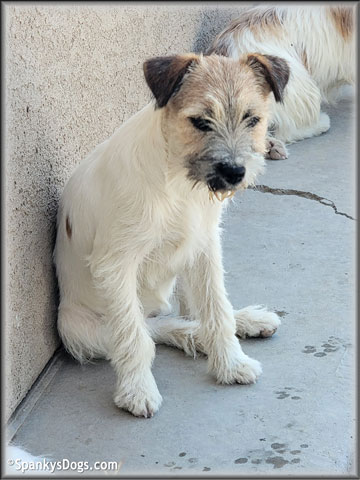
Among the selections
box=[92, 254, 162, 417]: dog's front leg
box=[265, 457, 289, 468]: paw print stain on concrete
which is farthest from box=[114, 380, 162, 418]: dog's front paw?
box=[265, 457, 289, 468]: paw print stain on concrete

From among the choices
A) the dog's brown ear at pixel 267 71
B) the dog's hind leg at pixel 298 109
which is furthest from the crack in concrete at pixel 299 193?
the dog's brown ear at pixel 267 71

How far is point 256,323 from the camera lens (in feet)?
14.8

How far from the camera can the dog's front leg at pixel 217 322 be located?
4.11m

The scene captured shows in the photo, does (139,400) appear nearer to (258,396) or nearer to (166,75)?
(258,396)

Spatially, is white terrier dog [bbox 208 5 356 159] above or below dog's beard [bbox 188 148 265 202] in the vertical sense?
below

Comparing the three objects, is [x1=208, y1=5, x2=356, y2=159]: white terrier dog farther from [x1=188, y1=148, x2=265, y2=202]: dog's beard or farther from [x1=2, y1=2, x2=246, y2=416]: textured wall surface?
[x1=188, y1=148, x2=265, y2=202]: dog's beard

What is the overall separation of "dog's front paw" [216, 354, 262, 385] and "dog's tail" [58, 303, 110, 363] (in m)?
0.64

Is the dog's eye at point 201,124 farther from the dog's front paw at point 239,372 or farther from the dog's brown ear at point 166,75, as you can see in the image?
the dog's front paw at point 239,372

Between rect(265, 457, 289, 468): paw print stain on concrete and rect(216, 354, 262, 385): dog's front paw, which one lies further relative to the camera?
rect(216, 354, 262, 385): dog's front paw

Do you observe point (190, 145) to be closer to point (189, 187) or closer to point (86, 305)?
point (189, 187)

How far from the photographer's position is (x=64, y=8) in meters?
4.46

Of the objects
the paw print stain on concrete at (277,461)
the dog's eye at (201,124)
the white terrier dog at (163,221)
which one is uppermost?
the dog's eye at (201,124)

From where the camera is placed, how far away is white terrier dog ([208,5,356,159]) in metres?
7.10

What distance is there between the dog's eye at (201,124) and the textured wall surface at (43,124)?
91 centimetres
